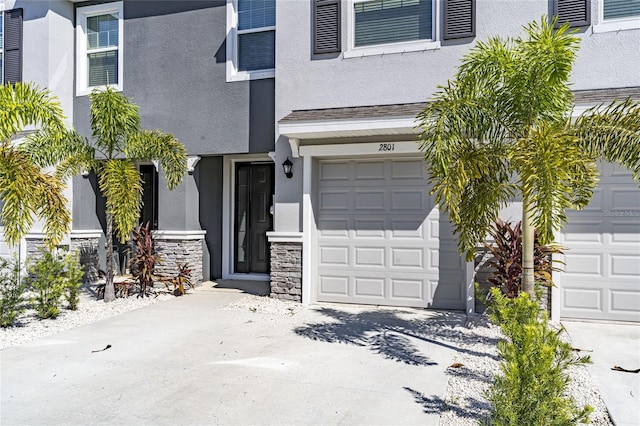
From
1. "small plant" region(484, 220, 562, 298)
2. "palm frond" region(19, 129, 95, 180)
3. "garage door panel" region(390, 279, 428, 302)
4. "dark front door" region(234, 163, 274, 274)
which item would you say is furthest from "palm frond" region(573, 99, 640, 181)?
"palm frond" region(19, 129, 95, 180)

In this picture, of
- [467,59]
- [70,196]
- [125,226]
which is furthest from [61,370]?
[70,196]

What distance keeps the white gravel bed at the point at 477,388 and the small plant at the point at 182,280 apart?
5.64 meters

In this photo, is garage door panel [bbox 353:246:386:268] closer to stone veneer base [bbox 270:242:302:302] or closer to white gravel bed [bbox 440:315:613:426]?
stone veneer base [bbox 270:242:302:302]

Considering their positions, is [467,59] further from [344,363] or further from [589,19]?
[344,363]

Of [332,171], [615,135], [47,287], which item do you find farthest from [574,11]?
[47,287]

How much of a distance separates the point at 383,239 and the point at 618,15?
508 centimetres

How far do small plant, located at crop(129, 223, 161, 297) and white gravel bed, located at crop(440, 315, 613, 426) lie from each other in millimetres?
5995

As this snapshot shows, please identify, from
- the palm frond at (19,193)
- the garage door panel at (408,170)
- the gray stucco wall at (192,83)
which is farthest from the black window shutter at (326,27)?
the palm frond at (19,193)

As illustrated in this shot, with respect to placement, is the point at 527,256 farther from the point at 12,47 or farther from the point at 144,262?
the point at 12,47

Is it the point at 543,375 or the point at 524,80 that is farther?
the point at 524,80

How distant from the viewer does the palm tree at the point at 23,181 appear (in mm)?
6191

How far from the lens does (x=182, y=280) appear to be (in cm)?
927

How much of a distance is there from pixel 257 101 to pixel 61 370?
19.4ft

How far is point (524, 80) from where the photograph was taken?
4.76 metres
